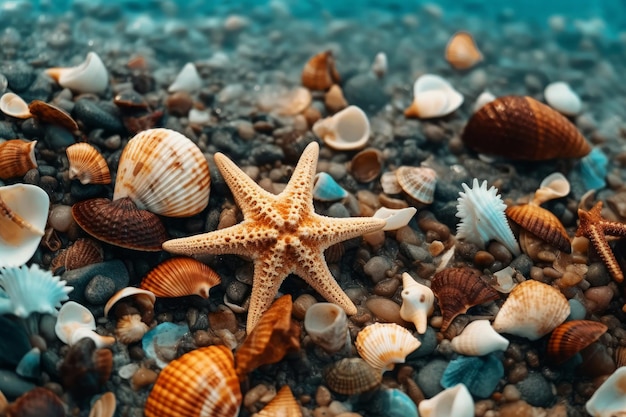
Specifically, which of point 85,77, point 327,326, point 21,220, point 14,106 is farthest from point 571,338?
point 14,106

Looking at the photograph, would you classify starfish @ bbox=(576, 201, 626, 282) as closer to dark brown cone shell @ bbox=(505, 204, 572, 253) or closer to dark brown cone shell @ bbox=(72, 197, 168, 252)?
dark brown cone shell @ bbox=(505, 204, 572, 253)

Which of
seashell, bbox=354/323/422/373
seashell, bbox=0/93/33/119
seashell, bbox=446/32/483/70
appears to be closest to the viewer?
seashell, bbox=354/323/422/373

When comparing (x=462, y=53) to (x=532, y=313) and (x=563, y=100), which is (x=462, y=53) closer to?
(x=563, y=100)

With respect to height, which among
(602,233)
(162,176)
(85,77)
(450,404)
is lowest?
(450,404)

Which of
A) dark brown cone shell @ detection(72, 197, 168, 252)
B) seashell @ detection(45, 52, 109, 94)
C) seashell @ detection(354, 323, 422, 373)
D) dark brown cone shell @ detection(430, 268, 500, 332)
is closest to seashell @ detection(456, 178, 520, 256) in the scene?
dark brown cone shell @ detection(430, 268, 500, 332)

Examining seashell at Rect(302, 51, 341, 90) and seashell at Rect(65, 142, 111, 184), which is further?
seashell at Rect(302, 51, 341, 90)

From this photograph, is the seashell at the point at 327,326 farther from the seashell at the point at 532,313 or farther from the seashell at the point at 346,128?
the seashell at the point at 346,128

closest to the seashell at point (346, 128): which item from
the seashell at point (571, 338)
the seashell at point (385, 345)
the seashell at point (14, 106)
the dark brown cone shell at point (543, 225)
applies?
the dark brown cone shell at point (543, 225)
